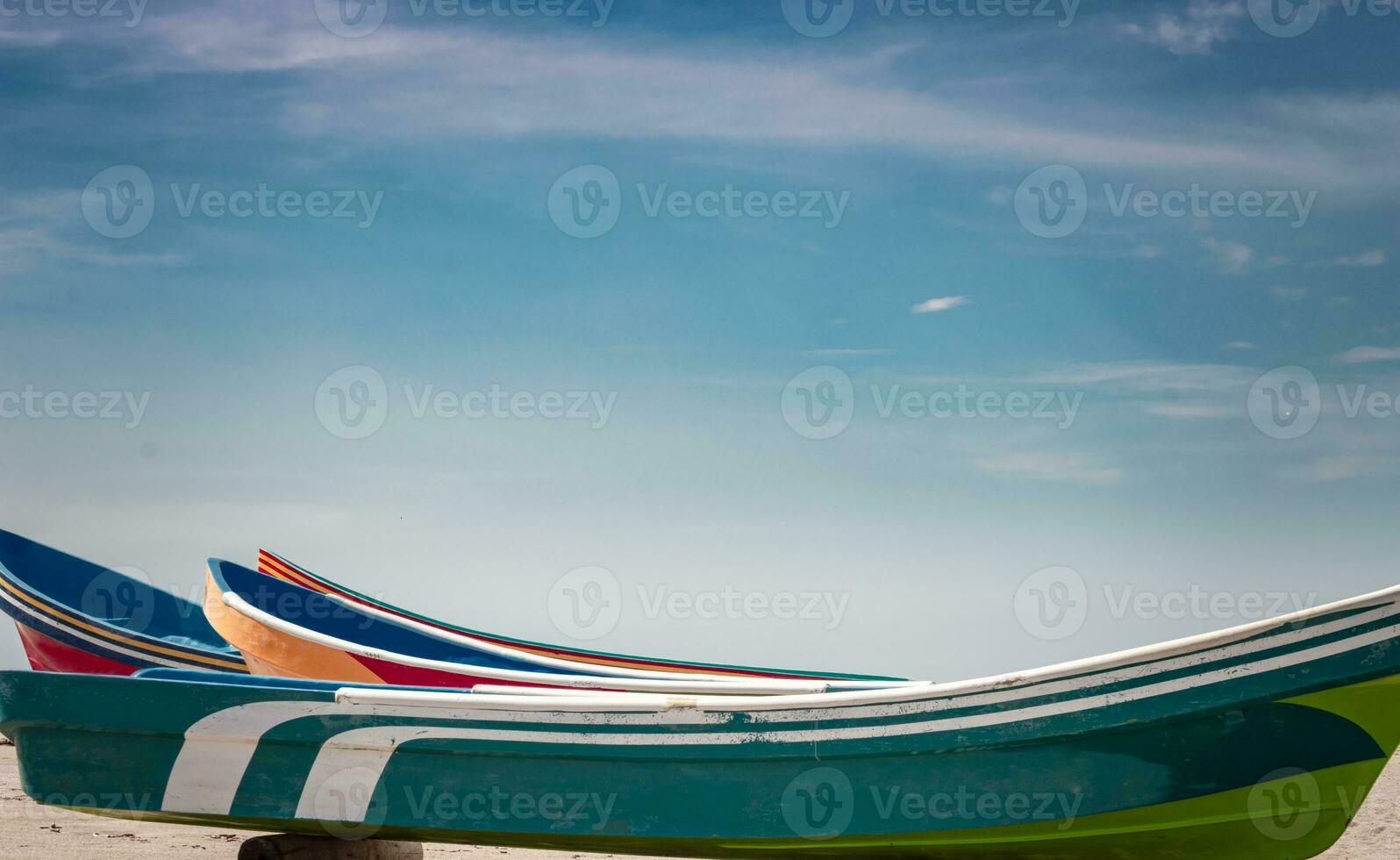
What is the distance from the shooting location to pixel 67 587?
1162 centimetres

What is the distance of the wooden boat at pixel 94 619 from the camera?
956cm

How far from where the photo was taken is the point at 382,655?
6969 millimetres

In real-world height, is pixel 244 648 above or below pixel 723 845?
above

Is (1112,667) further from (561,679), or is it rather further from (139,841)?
(139,841)

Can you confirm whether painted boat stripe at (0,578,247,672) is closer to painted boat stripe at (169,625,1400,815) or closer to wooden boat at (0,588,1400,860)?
wooden boat at (0,588,1400,860)

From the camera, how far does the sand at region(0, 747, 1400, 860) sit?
714cm

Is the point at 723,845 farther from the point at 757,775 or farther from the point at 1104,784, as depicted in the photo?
the point at 1104,784

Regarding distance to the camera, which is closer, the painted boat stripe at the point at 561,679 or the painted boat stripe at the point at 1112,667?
the painted boat stripe at the point at 1112,667

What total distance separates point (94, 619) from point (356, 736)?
19.9 feet

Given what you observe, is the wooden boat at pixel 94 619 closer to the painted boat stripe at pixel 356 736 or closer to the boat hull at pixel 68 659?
the boat hull at pixel 68 659

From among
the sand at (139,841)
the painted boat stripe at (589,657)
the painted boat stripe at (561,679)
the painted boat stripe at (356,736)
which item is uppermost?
the painted boat stripe at (589,657)

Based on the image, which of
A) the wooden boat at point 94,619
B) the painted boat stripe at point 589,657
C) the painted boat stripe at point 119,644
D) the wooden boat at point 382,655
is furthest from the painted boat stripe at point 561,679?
the painted boat stripe at point 119,644

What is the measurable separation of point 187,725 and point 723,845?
8.91ft

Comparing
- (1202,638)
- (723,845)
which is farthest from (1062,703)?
A: (723,845)
